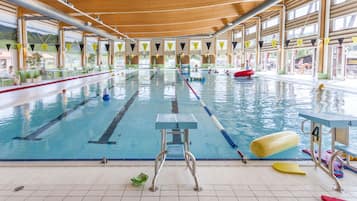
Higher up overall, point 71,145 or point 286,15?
point 286,15

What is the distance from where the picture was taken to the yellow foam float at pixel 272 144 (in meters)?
3.53

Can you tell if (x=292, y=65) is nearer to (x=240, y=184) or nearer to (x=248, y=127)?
(x=248, y=127)

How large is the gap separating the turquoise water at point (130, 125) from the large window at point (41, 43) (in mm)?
11728

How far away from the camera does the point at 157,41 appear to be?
115ft

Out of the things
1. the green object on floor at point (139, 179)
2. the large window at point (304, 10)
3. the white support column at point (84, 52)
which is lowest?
the green object on floor at point (139, 179)

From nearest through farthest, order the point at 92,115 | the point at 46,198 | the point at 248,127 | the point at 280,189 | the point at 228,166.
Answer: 1. the point at 46,198
2. the point at 280,189
3. the point at 228,166
4. the point at 248,127
5. the point at 92,115

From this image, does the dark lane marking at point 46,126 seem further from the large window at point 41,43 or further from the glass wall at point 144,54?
the glass wall at point 144,54

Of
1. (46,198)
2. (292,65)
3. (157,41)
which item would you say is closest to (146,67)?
(157,41)

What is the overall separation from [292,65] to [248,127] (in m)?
17.6

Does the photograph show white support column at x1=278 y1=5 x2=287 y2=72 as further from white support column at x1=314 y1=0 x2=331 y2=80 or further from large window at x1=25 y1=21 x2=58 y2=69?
large window at x1=25 y1=21 x2=58 y2=69

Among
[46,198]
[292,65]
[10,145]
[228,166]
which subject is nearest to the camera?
[46,198]

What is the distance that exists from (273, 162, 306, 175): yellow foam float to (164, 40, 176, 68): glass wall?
106 ft

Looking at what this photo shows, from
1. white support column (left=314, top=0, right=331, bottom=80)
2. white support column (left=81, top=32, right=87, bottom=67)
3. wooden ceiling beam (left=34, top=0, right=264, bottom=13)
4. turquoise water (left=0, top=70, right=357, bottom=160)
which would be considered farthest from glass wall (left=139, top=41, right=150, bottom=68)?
turquoise water (left=0, top=70, right=357, bottom=160)

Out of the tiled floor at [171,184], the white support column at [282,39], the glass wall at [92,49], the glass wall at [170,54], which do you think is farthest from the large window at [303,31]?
the glass wall at [170,54]
